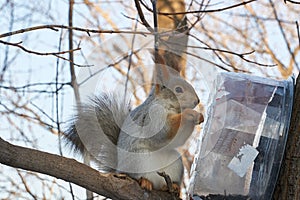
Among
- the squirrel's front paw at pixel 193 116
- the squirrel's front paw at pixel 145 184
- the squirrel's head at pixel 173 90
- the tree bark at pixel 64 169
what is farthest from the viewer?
the squirrel's head at pixel 173 90

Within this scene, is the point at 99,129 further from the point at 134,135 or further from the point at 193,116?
the point at 193,116

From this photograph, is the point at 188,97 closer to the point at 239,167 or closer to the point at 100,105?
the point at 100,105

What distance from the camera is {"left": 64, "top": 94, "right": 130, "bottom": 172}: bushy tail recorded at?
147 cm

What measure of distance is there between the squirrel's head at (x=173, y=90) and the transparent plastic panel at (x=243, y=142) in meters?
0.32

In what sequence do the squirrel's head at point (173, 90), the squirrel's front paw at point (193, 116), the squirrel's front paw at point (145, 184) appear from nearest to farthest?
1. the squirrel's front paw at point (145, 184)
2. the squirrel's front paw at point (193, 116)
3. the squirrel's head at point (173, 90)

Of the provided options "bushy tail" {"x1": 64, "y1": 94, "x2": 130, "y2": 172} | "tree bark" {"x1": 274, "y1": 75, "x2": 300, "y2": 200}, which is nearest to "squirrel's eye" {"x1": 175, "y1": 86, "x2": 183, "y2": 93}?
"bushy tail" {"x1": 64, "y1": 94, "x2": 130, "y2": 172}

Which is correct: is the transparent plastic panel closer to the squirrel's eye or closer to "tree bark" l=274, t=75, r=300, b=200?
"tree bark" l=274, t=75, r=300, b=200

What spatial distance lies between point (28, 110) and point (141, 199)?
3.51 feet

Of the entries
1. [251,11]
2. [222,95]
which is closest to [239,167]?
[222,95]

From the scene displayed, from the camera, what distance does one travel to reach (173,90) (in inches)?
63.0

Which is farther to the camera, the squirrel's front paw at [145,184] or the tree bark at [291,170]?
the squirrel's front paw at [145,184]

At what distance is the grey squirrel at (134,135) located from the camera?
1.44 metres

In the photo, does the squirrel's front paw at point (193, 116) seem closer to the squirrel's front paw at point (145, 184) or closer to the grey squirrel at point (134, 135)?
the grey squirrel at point (134, 135)

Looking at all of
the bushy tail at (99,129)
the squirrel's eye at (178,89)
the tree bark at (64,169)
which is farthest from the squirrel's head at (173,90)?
the tree bark at (64,169)
